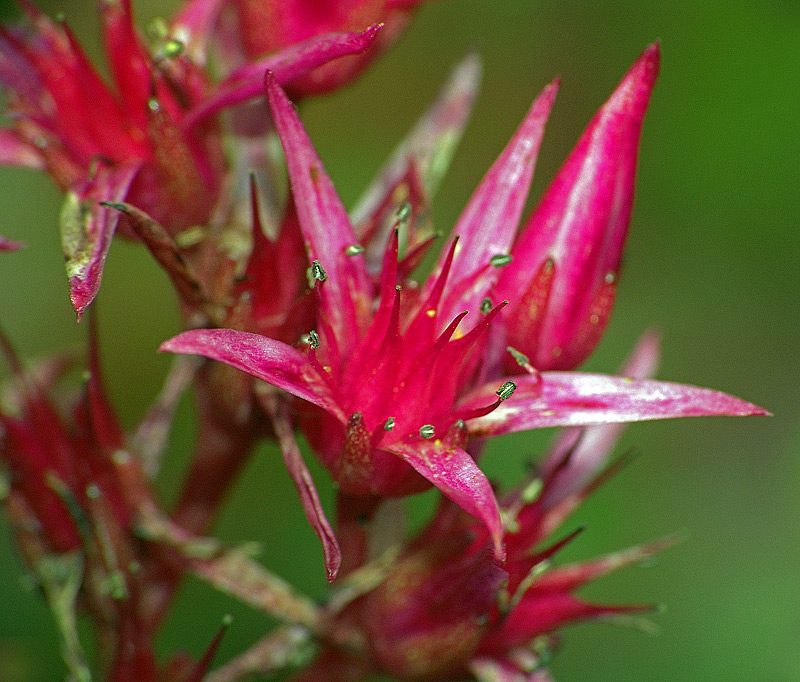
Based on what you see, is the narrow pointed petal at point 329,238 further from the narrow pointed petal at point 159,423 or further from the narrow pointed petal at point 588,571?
the narrow pointed petal at point 588,571

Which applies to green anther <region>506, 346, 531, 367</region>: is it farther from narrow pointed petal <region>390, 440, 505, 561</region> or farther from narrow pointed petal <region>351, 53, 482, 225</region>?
narrow pointed petal <region>351, 53, 482, 225</region>

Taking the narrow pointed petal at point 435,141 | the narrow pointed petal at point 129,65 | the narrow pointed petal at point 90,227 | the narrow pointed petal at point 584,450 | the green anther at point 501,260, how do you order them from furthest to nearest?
the narrow pointed petal at point 435,141
the narrow pointed petal at point 584,450
the narrow pointed petal at point 129,65
the green anther at point 501,260
the narrow pointed petal at point 90,227

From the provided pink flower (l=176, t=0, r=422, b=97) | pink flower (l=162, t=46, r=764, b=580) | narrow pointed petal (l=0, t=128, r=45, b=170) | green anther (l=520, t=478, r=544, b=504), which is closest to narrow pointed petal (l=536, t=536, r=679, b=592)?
green anther (l=520, t=478, r=544, b=504)

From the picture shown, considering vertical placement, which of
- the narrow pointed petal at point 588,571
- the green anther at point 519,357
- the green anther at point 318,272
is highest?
the green anther at point 318,272

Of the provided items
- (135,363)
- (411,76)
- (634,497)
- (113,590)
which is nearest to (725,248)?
(634,497)

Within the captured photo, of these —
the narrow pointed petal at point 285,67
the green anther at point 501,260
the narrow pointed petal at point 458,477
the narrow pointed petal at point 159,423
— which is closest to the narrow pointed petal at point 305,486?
the narrow pointed petal at point 458,477

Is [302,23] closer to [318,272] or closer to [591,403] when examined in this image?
[318,272]

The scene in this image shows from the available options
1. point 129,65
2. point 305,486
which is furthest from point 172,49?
point 305,486
